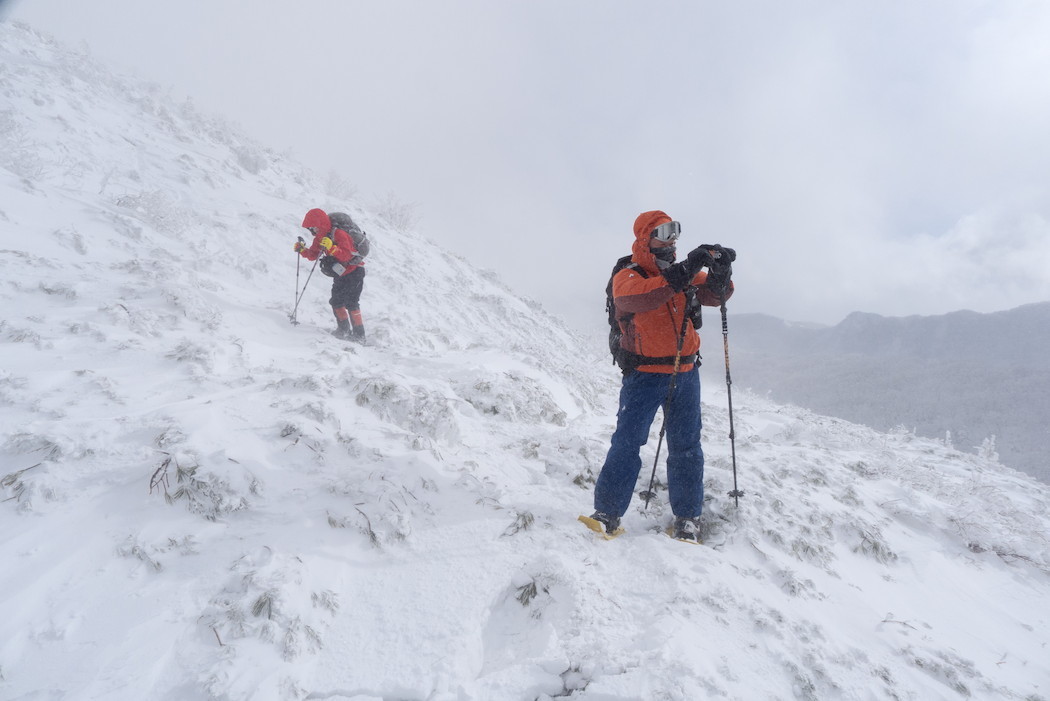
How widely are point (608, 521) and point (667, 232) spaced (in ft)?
8.22

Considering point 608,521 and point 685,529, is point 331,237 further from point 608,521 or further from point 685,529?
point 685,529

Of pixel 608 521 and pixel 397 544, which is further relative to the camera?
pixel 608 521

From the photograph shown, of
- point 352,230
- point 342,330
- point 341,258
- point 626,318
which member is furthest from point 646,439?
point 352,230

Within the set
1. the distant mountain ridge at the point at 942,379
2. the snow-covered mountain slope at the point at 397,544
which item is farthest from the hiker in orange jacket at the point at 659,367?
the distant mountain ridge at the point at 942,379

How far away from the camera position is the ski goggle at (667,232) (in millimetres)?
3570

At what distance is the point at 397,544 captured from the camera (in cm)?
325

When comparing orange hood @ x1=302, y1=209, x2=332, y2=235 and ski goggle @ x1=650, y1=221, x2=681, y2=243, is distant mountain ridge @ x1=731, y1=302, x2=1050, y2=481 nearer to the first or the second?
ski goggle @ x1=650, y1=221, x2=681, y2=243

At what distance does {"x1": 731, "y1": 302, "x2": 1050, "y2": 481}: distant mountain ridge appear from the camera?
57.0 metres

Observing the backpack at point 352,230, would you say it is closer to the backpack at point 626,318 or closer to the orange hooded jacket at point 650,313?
the backpack at point 626,318

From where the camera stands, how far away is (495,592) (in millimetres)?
2832

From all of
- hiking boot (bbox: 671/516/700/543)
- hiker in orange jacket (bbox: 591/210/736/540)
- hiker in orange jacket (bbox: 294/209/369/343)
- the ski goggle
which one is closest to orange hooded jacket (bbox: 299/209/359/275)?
hiker in orange jacket (bbox: 294/209/369/343)

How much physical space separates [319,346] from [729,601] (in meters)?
7.14

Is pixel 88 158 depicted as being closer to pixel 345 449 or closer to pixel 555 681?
pixel 345 449

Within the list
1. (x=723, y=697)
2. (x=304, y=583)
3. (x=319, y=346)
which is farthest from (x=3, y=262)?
(x=723, y=697)
